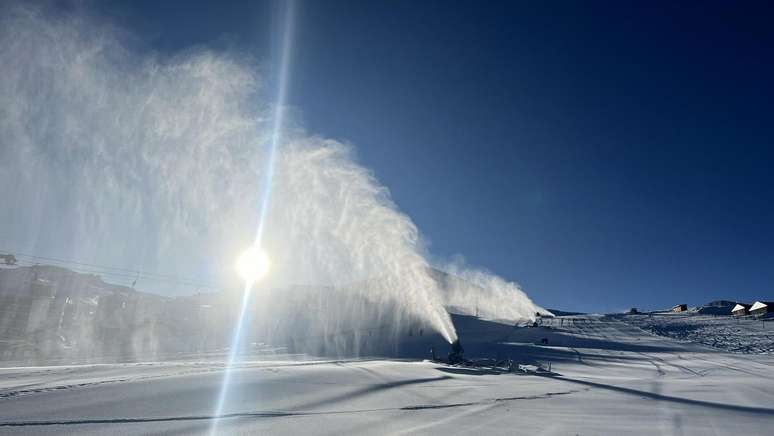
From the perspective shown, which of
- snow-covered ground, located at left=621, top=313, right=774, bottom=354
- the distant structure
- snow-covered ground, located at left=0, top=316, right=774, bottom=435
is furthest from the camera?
the distant structure

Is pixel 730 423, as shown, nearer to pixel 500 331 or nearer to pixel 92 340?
pixel 500 331

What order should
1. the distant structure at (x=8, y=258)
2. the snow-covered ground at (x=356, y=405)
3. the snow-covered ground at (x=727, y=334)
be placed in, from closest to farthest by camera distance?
the snow-covered ground at (x=356, y=405), the snow-covered ground at (x=727, y=334), the distant structure at (x=8, y=258)

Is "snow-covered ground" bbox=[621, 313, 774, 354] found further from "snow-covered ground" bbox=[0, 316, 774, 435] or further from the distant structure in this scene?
the distant structure

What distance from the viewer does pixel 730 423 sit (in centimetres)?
938

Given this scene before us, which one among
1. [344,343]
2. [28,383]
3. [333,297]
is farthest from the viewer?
[333,297]

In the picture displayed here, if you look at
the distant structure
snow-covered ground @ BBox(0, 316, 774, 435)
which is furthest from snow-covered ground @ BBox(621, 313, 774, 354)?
the distant structure

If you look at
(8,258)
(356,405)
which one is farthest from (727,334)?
(8,258)

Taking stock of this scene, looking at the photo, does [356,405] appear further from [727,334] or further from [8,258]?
[8,258]

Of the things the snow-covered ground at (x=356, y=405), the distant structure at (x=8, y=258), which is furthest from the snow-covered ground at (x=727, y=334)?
the distant structure at (x=8, y=258)

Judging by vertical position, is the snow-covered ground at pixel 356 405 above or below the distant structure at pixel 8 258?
below

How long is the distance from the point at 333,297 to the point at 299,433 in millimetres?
72501

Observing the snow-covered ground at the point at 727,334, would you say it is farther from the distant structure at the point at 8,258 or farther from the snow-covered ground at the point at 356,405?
the distant structure at the point at 8,258

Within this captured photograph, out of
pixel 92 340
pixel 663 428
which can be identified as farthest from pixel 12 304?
pixel 663 428

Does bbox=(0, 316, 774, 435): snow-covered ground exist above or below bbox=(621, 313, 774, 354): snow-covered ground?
below
